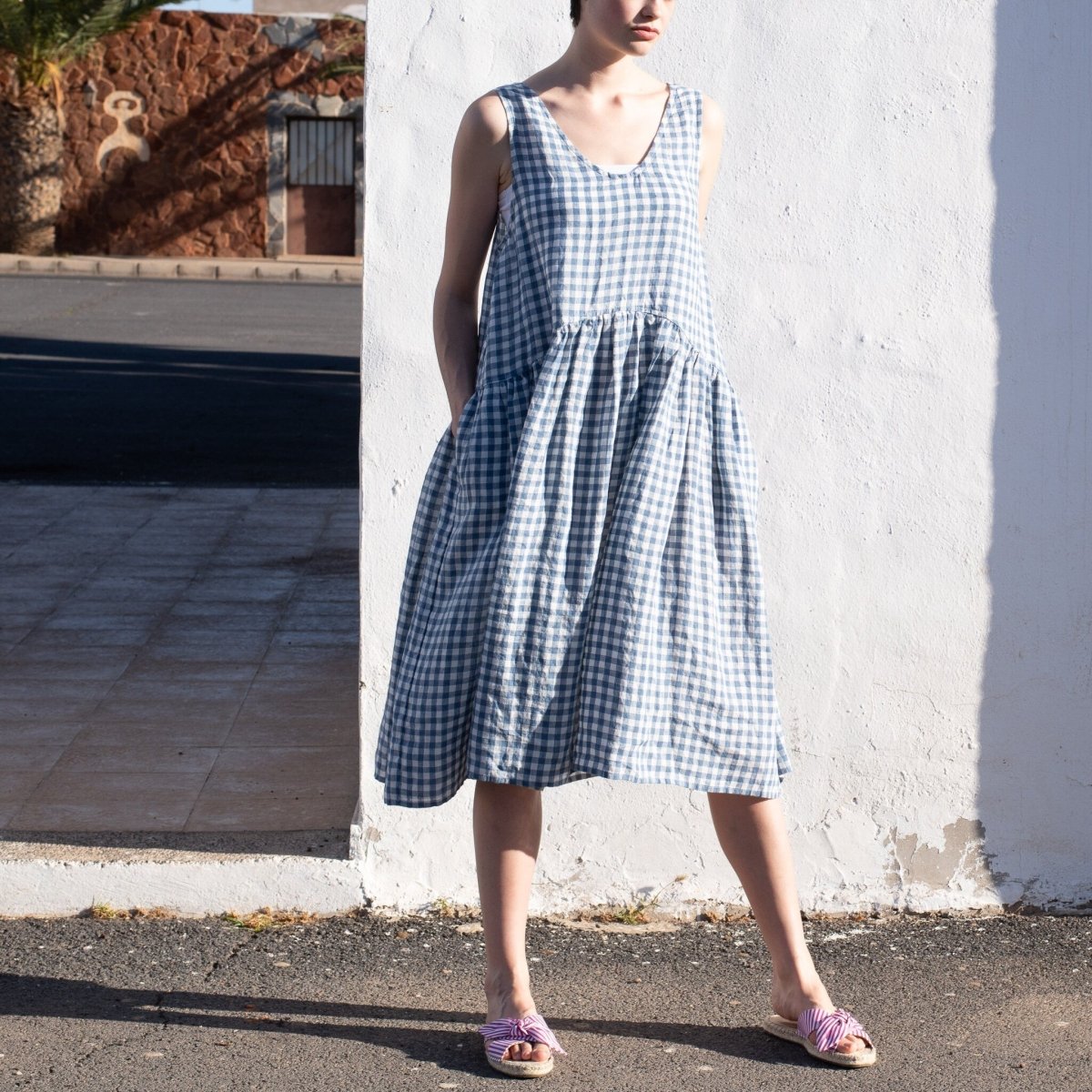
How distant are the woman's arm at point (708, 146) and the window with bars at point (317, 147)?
29877 mm

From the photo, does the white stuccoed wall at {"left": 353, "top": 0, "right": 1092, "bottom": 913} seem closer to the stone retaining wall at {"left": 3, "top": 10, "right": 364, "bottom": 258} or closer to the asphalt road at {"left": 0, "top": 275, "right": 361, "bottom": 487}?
the asphalt road at {"left": 0, "top": 275, "right": 361, "bottom": 487}

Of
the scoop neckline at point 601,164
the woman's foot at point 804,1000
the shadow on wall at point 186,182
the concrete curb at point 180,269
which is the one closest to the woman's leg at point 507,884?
the woman's foot at point 804,1000

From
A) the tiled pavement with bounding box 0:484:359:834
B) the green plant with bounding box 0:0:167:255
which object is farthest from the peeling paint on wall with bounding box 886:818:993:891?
the green plant with bounding box 0:0:167:255

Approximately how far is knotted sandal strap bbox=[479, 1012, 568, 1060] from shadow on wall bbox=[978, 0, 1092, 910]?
45.8 inches

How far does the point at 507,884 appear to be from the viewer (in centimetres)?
271

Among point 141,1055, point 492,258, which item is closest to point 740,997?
point 141,1055

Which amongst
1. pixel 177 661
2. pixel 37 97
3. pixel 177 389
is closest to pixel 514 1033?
pixel 177 661

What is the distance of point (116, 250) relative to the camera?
31.4 m

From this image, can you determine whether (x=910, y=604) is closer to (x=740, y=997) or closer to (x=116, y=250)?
(x=740, y=997)

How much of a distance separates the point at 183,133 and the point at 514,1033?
3053cm

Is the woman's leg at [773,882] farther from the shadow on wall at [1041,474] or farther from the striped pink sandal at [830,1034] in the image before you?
the shadow on wall at [1041,474]

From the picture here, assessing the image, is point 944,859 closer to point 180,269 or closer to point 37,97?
point 180,269

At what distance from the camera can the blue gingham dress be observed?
2.56m

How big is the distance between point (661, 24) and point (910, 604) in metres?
1.32
